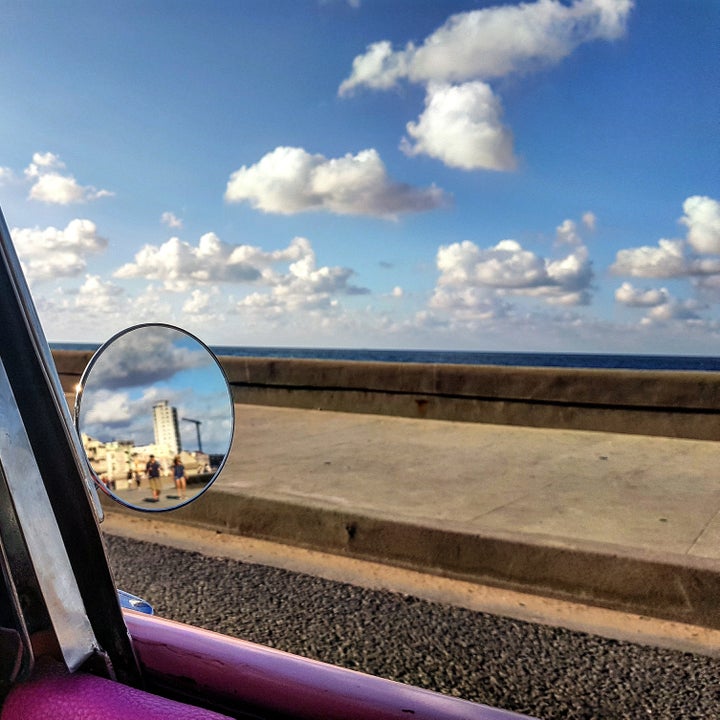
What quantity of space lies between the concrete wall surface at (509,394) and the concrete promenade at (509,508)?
0.80ft

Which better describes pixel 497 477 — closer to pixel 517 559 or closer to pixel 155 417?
pixel 517 559

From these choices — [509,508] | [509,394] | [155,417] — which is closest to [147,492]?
[155,417]

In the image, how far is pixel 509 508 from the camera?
466 centimetres

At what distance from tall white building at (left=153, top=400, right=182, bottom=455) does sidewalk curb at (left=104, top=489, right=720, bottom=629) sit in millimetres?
2833

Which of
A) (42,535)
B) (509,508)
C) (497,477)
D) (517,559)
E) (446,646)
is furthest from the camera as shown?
(497,477)

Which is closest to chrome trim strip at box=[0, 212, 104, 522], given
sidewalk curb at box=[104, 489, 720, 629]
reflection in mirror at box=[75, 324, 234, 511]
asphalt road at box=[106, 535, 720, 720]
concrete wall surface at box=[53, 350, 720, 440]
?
reflection in mirror at box=[75, 324, 234, 511]

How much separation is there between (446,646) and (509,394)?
16.9 feet

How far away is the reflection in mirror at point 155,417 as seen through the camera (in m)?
1.35

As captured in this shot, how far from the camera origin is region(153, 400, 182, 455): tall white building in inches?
54.7

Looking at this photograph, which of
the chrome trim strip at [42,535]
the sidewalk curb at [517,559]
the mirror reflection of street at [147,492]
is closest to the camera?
the chrome trim strip at [42,535]

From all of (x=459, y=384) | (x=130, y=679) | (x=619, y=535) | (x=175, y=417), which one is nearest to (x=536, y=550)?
(x=619, y=535)

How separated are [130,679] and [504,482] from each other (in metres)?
4.58

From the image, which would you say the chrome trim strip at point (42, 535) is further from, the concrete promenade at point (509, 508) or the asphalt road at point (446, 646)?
the concrete promenade at point (509, 508)

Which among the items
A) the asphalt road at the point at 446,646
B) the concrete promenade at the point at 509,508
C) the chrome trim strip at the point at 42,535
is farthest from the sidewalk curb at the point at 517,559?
the chrome trim strip at the point at 42,535
